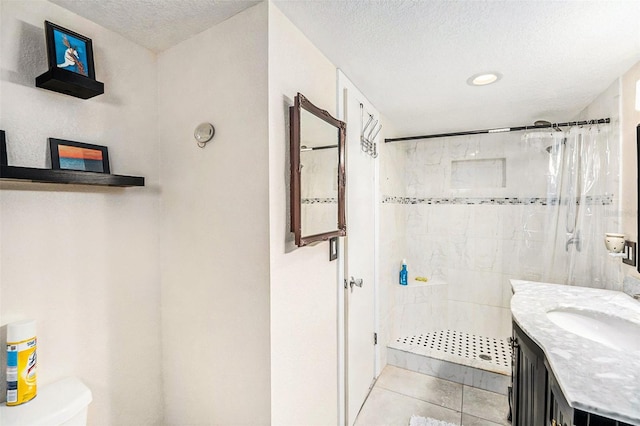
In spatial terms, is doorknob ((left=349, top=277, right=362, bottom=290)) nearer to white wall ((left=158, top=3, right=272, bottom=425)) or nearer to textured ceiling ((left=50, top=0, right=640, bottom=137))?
white wall ((left=158, top=3, right=272, bottom=425))

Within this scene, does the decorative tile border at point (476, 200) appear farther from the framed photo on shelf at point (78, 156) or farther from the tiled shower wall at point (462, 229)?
the framed photo on shelf at point (78, 156)

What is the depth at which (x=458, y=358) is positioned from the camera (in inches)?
99.6

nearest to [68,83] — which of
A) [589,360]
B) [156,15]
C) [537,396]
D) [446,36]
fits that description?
[156,15]

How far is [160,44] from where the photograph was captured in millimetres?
1413

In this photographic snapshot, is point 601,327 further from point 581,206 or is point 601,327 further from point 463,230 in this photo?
point 463,230

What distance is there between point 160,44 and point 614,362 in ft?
7.17

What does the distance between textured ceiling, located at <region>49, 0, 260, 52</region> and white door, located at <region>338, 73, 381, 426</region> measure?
29.2 inches

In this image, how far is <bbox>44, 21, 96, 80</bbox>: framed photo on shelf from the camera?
106 cm

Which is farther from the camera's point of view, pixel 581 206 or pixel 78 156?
pixel 581 206

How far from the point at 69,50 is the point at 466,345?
3.47 metres

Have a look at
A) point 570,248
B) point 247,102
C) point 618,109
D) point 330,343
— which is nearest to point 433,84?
point 618,109

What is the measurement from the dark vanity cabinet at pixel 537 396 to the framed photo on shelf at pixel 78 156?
6.03 ft

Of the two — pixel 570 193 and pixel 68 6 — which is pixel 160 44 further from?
pixel 570 193

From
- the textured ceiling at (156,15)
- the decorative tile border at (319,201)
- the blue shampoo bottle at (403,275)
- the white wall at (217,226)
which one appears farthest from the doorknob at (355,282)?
the textured ceiling at (156,15)
